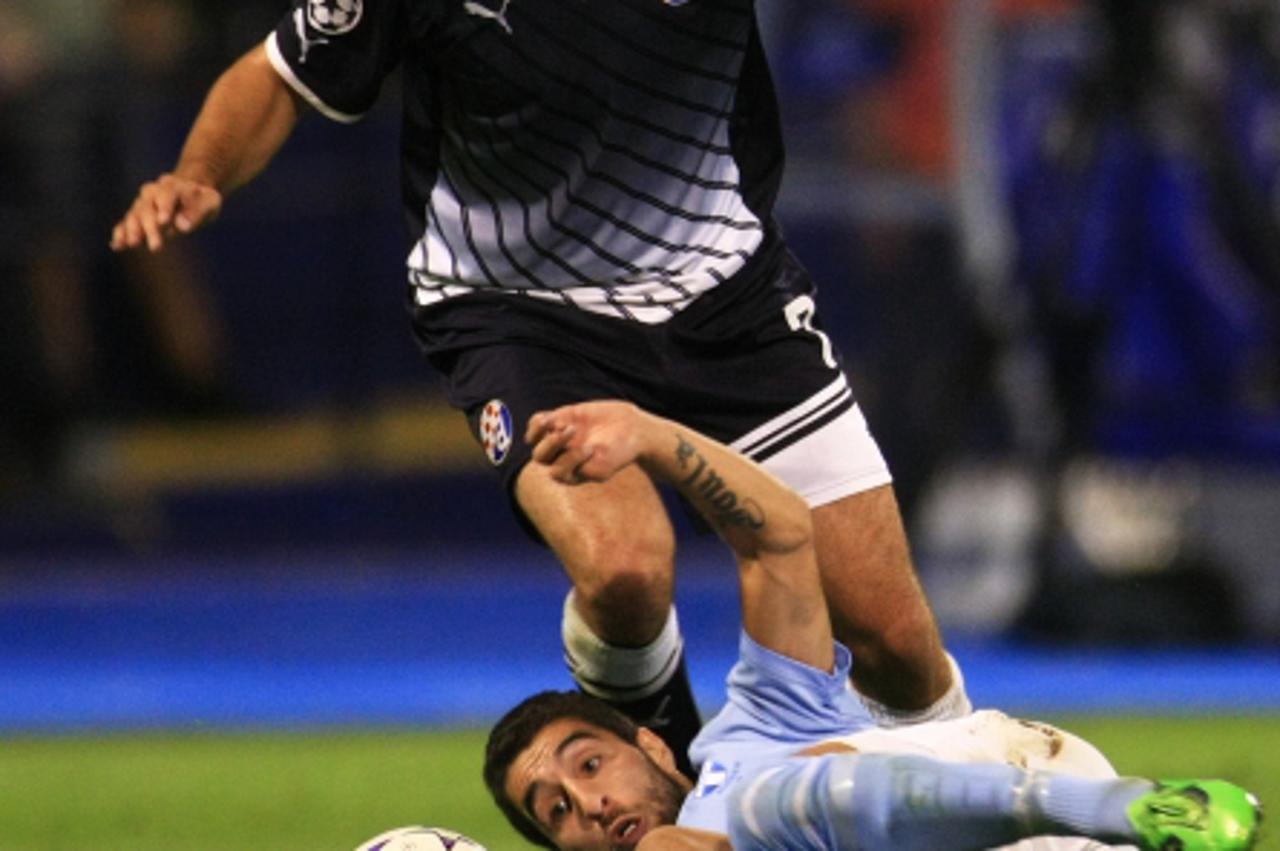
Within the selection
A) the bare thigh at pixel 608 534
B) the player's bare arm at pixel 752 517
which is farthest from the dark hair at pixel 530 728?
the player's bare arm at pixel 752 517

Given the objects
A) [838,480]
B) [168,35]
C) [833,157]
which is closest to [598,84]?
[838,480]

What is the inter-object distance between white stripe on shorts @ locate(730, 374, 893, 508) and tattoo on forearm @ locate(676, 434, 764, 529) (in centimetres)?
121

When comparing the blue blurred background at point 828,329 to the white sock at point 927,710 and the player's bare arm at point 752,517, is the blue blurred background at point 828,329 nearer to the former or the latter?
the white sock at point 927,710

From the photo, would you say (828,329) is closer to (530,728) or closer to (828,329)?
(828,329)

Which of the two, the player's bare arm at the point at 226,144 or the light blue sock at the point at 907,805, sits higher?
the player's bare arm at the point at 226,144

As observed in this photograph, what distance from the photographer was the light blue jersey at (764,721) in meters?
5.80

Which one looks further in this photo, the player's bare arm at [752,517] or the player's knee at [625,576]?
the player's knee at [625,576]

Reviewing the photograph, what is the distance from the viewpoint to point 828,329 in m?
14.6

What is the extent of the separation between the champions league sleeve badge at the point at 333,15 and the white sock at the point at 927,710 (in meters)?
2.07

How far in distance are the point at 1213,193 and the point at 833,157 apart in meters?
2.17

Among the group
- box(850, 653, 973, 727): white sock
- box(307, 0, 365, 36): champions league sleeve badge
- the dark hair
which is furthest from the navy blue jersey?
box(850, 653, 973, 727): white sock

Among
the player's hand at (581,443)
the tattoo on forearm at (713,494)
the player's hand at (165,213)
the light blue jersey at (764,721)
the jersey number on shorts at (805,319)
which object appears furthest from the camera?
the jersey number on shorts at (805,319)

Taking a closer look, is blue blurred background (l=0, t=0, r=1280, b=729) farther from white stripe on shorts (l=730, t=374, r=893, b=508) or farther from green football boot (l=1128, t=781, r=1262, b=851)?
green football boot (l=1128, t=781, r=1262, b=851)

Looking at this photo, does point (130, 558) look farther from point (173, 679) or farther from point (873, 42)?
point (873, 42)
